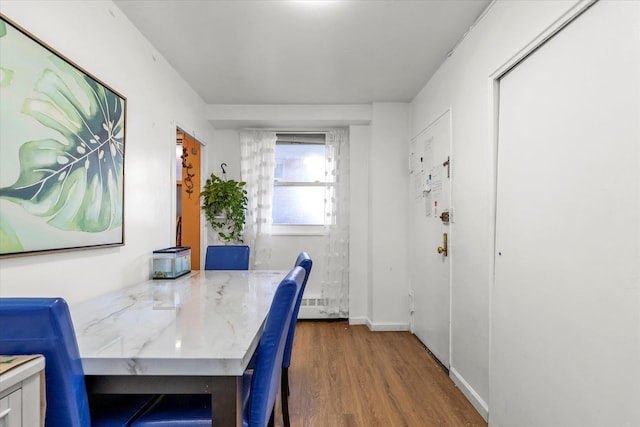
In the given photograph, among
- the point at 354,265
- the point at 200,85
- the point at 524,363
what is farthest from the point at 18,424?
the point at 354,265

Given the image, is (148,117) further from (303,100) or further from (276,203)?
(276,203)

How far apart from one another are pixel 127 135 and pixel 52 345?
5.35 ft

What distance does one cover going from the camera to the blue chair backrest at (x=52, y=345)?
0.75 metres

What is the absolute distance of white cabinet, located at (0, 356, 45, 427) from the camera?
2.23ft

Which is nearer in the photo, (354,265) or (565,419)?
(565,419)

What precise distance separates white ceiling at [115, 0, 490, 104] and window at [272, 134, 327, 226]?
85 centimetres

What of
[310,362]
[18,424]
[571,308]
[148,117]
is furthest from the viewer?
[310,362]

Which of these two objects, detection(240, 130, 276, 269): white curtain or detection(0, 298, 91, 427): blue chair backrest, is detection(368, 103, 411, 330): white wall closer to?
detection(240, 130, 276, 269): white curtain

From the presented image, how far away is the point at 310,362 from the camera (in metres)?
2.72

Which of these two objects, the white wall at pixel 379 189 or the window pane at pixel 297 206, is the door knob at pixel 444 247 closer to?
the white wall at pixel 379 189

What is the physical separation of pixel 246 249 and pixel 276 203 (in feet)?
4.07

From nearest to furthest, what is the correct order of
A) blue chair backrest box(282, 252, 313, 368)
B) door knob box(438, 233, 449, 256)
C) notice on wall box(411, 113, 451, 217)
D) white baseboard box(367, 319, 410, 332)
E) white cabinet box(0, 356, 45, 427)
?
white cabinet box(0, 356, 45, 427) < blue chair backrest box(282, 252, 313, 368) < door knob box(438, 233, 449, 256) < notice on wall box(411, 113, 451, 217) < white baseboard box(367, 319, 410, 332)

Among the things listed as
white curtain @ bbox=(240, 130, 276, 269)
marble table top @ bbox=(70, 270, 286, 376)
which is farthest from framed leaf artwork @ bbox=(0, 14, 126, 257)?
white curtain @ bbox=(240, 130, 276, 269)

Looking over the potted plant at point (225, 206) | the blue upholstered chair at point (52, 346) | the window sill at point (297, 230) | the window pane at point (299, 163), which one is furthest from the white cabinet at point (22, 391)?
the window pane at point (299, 163)
